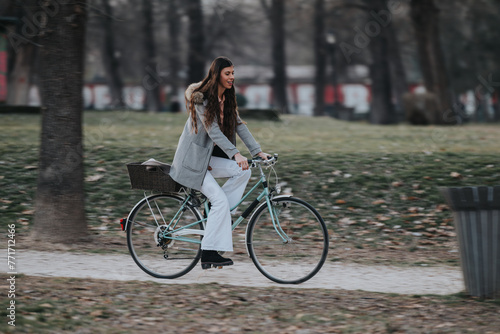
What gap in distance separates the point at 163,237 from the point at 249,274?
0.87 metres

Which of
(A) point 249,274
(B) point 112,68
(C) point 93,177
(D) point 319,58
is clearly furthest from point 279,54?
(A) point 249,274

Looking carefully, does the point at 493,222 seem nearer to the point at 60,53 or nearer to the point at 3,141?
the point at 60,53

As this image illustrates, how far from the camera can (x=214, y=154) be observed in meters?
6.21

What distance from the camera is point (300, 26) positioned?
109 ft

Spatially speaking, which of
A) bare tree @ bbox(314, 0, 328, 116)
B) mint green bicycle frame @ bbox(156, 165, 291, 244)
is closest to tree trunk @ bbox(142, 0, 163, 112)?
bare tree @ bbox(314, 0, 328, 116)

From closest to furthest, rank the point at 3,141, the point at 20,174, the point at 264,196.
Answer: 1. the point at 264,196
2. the point at 20,174
3. the point at 3,141

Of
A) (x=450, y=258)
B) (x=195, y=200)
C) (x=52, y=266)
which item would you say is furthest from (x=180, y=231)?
(x=450, y=258)

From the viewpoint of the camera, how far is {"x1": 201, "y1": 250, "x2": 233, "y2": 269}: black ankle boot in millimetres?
6156

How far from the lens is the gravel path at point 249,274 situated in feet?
20.5

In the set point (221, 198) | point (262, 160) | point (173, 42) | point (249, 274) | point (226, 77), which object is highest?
point (173, 42)

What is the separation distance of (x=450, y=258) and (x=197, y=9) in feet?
70.3

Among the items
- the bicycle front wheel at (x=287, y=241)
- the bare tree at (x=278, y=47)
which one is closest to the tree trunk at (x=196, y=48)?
the bare tree at (x=278, y=47)

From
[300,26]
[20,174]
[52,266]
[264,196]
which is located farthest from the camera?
[300,26]

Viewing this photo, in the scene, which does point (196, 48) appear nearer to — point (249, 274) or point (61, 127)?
point (61, 127)
